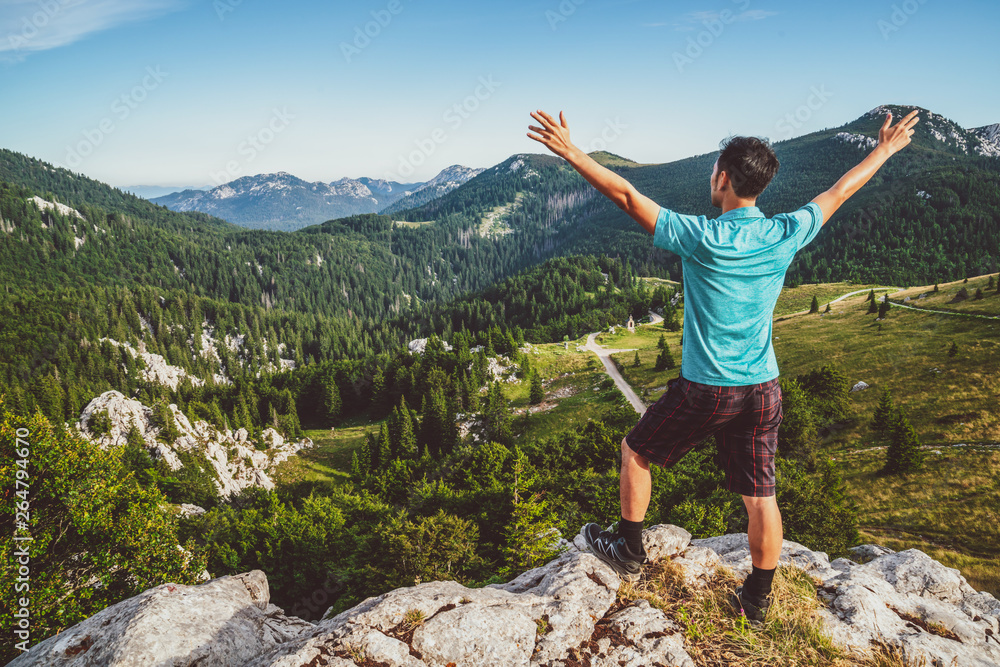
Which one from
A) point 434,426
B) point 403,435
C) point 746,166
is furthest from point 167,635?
point 434,426

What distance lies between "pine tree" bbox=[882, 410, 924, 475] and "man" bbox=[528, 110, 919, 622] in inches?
1571

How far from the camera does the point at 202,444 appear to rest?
82.1m

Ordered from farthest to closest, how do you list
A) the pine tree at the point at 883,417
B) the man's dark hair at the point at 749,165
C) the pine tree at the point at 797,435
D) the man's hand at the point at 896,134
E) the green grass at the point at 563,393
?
the green grass at the point at 563,393 → the pine tree at the point at 883,417 → the pine tree at the point at 797,435 → the man's hand at the point at 896,134 → the man's dark hair at the point at 749,165

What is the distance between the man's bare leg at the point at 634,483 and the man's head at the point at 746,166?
2992 mm

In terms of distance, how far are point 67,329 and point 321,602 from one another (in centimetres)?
20677

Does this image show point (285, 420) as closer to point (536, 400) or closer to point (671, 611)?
point (536, 400)

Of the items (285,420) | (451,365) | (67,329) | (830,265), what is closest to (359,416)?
(285,420)

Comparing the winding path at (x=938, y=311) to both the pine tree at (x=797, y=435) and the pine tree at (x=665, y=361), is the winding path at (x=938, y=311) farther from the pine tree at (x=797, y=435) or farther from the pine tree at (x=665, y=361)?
the pine tree at (x=797, y=435)

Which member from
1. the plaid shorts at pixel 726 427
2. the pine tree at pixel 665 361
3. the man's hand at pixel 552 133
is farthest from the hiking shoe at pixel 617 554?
the pine tree at pixel 665 361

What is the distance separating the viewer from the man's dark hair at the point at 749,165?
436 centimetres

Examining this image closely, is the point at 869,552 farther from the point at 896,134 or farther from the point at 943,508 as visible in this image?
the point at 943,508

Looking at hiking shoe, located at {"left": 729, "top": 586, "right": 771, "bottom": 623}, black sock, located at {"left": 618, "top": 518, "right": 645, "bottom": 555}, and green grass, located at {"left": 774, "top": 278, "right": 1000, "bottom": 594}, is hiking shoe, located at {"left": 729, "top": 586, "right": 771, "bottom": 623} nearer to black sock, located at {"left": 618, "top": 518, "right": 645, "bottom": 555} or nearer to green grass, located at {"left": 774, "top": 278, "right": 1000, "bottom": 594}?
black sock, located at {"left": 618, "top": 518, "right": 645, "bottom": 555}

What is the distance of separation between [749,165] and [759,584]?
4.75m

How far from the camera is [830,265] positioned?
181000 millimetres
